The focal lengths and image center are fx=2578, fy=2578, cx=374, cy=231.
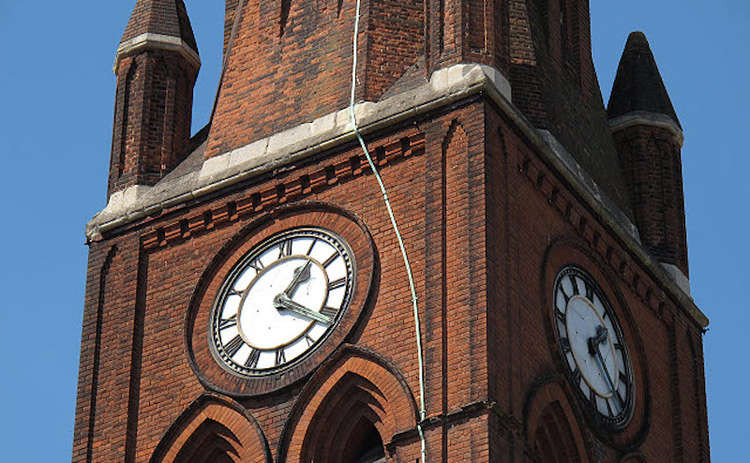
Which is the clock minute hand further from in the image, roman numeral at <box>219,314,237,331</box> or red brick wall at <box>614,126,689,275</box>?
roman numeral at <box>219,314,237,331</box>

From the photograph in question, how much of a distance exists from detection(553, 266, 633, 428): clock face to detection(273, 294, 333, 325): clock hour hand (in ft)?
10.1

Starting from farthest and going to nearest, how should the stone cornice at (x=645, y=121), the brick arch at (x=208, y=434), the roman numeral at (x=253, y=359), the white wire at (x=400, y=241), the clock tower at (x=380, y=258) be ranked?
the stone cornice at (x=645, y=121) → the roman numeral at (x=253, y=359) → the brick arch at (x=208, y=434) → the clock tower at (x=380, y=258) → the white wire at (x=400, y=241)

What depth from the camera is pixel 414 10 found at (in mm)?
36281

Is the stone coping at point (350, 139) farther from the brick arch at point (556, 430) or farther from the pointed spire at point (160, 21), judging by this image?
the brick arch at point (556, 430)

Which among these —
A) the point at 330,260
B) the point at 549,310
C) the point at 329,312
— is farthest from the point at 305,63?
the point at 549,310

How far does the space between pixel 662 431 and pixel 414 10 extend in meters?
6.83

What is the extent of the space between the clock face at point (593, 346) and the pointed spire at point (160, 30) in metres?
6.80

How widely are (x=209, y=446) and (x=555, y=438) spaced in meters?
4.49

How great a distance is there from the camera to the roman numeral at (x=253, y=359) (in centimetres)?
3341

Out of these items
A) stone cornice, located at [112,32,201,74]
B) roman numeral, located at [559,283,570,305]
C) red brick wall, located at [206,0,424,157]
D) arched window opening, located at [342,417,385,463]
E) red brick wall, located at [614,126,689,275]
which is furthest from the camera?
red brick wall, located at [614,126,689,275]

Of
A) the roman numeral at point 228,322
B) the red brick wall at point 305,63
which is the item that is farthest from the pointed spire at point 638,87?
the roman numeral at point 228,322

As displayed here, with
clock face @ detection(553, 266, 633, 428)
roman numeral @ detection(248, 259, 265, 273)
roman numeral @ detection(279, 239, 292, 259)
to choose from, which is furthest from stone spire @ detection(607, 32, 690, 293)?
roman numeral @ detection(248, 259, 265, 273)

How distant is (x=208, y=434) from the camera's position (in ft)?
110

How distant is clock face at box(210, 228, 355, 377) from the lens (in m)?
33.2
